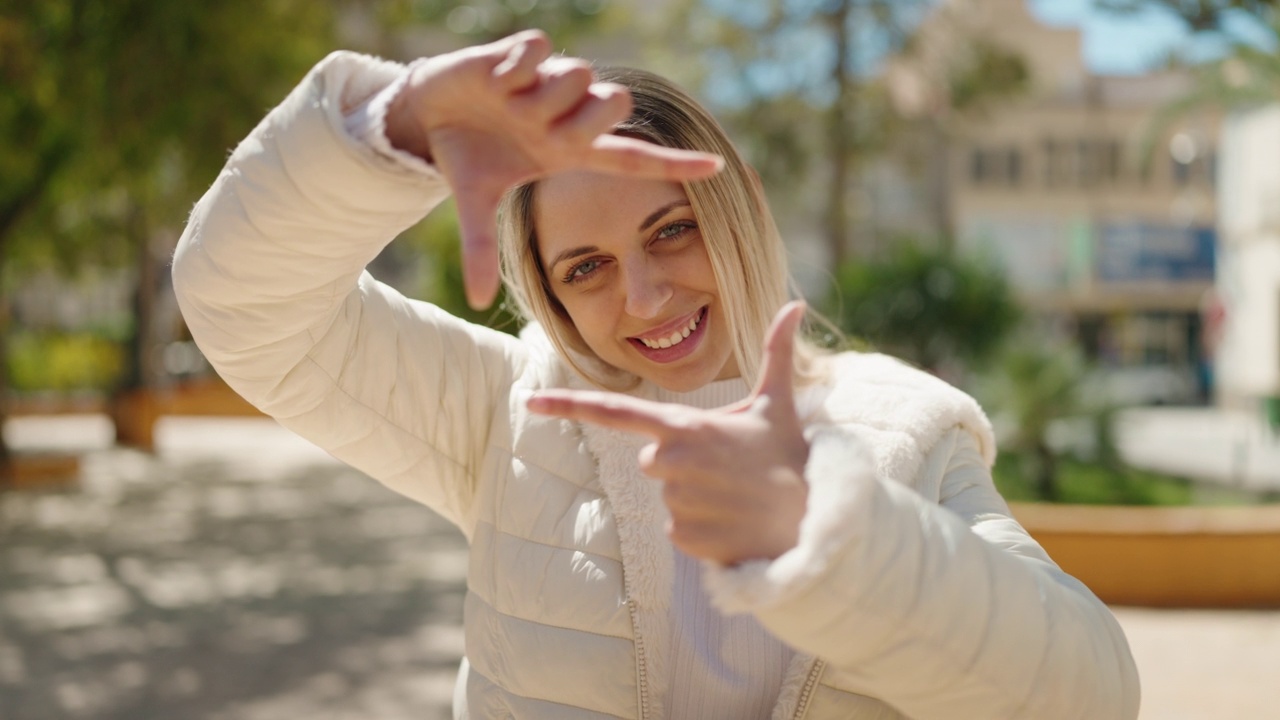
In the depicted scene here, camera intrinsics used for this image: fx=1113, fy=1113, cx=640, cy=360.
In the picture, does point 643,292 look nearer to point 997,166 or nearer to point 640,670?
point 640,670

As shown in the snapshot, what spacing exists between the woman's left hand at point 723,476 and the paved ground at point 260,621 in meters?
3.97

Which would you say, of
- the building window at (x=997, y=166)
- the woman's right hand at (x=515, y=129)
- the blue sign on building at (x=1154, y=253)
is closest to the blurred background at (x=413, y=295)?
the woman's right hand at (x=515, y=129)

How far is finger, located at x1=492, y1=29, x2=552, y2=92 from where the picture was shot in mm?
1111

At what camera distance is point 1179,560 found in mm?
6770

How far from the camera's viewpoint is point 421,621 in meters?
6.20

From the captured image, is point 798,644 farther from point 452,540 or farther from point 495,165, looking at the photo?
point 452,540

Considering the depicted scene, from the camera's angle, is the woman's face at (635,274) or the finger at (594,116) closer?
→ the finger at (594,116)

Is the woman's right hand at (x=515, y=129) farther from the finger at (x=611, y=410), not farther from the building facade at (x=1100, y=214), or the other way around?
the building facade at (x=1100, y=214)

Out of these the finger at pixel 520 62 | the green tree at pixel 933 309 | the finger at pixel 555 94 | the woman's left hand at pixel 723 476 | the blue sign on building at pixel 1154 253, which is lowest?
the blue sign on building at pixel 1154 253

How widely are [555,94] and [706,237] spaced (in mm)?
598

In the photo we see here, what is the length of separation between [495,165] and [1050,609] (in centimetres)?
73

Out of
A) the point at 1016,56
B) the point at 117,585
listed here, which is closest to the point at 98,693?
the point at 117,585

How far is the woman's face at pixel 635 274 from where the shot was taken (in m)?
1.64

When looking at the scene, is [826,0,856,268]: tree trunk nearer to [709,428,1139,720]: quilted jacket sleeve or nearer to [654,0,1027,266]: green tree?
[654,0,1027,266]: green tree
